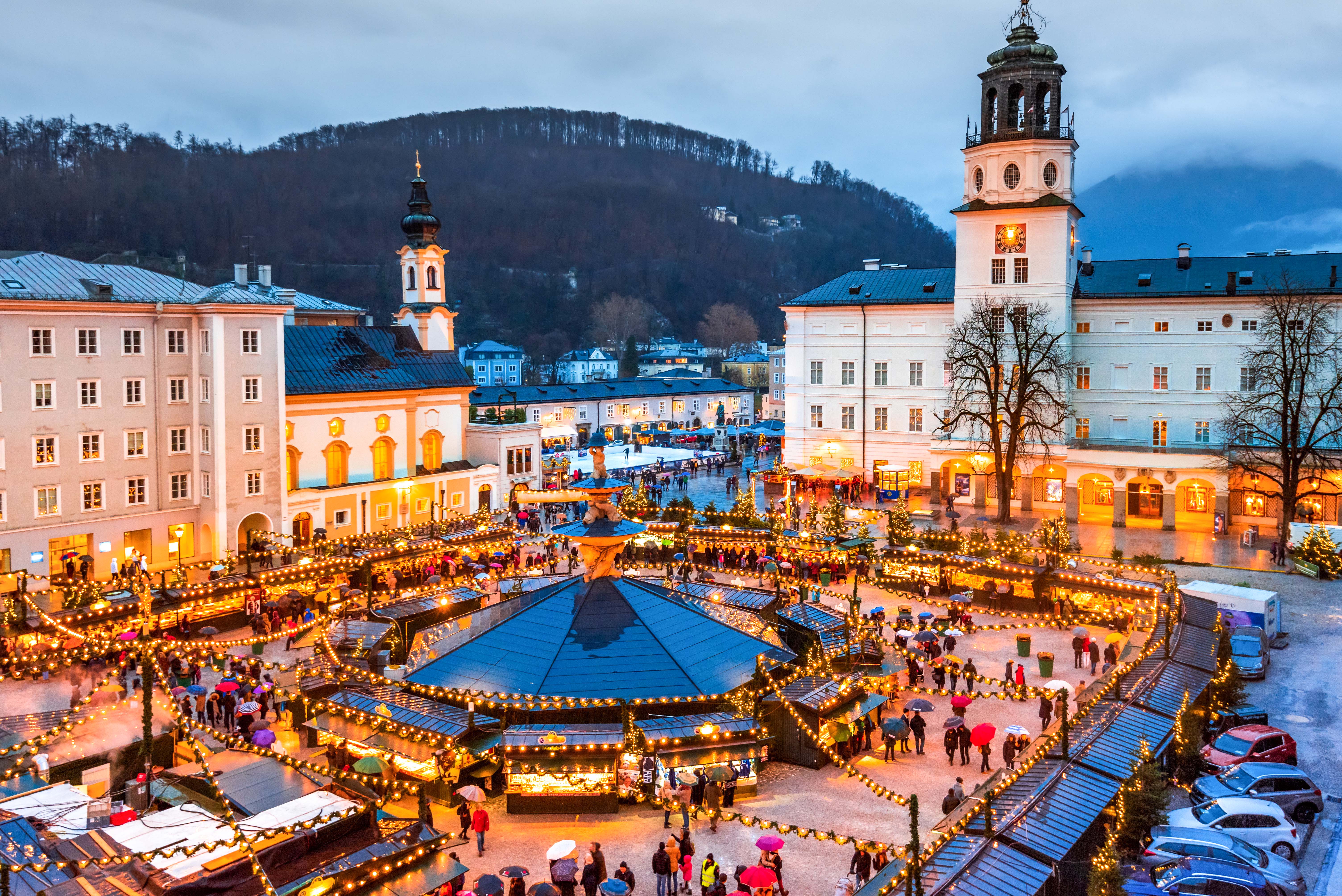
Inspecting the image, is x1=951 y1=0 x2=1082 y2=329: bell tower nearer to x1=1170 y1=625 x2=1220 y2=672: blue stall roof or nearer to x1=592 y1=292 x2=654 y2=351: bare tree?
x1=1170 y1=625 x2=1220 y2=672: blue stall roof

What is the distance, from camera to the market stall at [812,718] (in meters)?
21.6

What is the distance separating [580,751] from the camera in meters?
19.5

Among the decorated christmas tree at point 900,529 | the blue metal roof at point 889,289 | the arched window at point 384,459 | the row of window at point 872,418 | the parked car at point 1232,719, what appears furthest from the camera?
the row of window at point 872,418

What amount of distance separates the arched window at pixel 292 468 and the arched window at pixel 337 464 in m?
1.47

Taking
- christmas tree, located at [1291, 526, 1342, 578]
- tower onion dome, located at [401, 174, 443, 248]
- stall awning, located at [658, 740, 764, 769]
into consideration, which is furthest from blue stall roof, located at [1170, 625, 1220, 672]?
tower onion dome, located at [401, 174, 443, 248]

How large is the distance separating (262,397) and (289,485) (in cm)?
468

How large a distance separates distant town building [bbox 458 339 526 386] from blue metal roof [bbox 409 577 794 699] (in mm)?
98768

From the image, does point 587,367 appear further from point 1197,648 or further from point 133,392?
point 1197,648

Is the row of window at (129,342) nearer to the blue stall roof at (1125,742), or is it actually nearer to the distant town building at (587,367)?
the blue stall roof at (1125,742)

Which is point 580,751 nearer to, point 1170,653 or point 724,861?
point 724,861

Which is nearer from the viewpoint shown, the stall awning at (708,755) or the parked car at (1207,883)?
the parked car at (1207,883)

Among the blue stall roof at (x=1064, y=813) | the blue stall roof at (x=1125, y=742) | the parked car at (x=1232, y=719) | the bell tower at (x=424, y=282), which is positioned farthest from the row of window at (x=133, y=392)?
the parked car at (x=1232, y=719)

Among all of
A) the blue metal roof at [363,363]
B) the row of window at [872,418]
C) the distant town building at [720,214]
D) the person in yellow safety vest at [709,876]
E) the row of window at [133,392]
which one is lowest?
the person in yellow safety vest at [709,876]

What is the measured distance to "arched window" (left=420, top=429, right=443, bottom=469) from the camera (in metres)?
49.3
